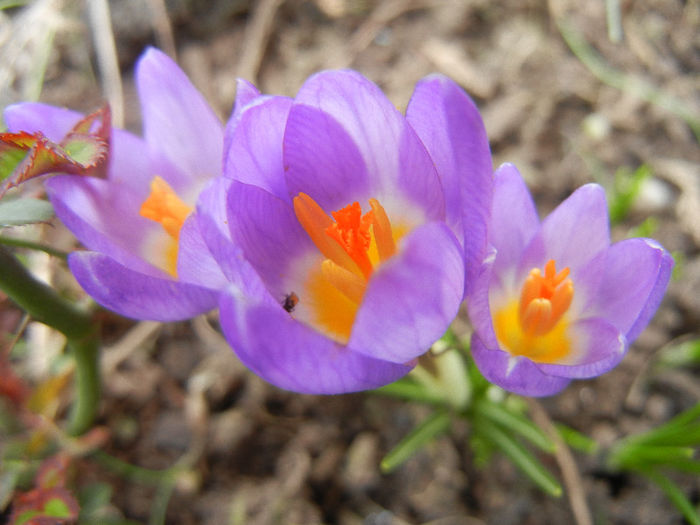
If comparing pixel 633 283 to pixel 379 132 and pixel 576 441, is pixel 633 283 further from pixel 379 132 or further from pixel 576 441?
pixel 576 441

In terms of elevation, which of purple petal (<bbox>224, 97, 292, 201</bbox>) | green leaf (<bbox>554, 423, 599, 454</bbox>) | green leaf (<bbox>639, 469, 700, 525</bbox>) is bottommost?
green leaf (<bbox>554, 423, 599, 454</bbox>)

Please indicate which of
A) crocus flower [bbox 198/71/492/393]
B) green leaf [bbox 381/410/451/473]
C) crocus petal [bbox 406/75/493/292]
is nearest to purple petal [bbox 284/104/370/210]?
crocus flower [bbox 198/71/492/393]

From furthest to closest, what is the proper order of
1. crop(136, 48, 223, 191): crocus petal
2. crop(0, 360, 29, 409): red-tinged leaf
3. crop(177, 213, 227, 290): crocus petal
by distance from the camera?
crop(0, 360, 29, 409): red-tinged leaf
crop(136, 48, 223, 191): crocus petal
crop(177, 213, 227, 290): crocus petal

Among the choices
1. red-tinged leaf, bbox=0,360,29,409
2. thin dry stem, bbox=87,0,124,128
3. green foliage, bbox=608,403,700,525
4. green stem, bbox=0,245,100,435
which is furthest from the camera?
thin dry stem, bbox=87,0,124,128

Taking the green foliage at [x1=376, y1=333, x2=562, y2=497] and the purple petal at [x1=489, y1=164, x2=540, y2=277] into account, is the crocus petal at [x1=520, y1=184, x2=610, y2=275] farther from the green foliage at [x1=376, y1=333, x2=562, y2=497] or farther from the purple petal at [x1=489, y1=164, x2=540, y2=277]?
the green foliage at [x1=376, y1=333, x2=562, y2=497]

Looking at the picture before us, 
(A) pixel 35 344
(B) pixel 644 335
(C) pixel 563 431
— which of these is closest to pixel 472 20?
(B) pixel 644 335

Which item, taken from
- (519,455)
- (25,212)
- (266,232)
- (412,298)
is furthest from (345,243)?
(519,455)
